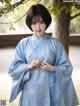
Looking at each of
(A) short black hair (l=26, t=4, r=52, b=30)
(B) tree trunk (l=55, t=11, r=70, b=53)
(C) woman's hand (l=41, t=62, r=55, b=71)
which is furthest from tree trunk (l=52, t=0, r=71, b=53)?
(C) woman's hand (l=41, t=62, r=55, b=71)

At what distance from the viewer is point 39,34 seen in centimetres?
193

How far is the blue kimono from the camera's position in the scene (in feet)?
6.17

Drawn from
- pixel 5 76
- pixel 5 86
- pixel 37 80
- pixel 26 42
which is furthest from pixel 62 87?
pixel 5 76

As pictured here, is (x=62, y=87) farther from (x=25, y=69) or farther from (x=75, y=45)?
(x=75, y=45)

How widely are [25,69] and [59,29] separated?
1.13 meters

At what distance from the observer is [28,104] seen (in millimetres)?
1924

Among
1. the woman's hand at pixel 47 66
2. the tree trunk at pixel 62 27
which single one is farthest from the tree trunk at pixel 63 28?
the woman's hand at pixel 47 66

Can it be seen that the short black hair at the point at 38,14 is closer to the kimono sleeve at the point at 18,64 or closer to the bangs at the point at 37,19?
the bangs at the point at 37,19

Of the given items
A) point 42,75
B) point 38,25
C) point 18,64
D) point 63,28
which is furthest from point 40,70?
point 63,28

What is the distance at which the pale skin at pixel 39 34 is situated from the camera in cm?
182

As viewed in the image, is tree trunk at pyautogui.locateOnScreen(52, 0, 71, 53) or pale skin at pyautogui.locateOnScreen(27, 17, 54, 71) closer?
pale skin at pyautogui.locateOnScreen(27, 17, 54, 71)

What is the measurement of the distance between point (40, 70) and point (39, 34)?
21cm

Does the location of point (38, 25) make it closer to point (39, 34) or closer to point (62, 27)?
point (39, 34)

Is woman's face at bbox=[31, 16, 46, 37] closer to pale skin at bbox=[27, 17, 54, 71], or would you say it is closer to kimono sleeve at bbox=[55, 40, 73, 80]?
pale skin at bbox=[27, 17, 54, 71]
